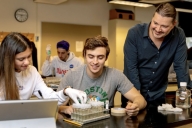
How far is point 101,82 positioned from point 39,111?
68 cm

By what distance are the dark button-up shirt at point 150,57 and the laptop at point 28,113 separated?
885mm

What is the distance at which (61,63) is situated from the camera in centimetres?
412

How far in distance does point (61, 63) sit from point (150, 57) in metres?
2.39

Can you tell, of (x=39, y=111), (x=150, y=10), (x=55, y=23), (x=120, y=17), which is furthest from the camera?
(x=150, y=10)

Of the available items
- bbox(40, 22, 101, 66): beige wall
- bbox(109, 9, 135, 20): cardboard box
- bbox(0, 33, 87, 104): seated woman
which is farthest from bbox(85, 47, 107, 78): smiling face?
bbox(109, 9, 135, 20): cardboard box

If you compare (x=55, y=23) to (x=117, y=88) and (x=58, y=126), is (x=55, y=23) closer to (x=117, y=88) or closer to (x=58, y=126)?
(x=117, y=88)

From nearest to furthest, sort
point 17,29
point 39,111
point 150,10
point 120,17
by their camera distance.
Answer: point 39,111
point 17,29
point 120,17
point 150,10

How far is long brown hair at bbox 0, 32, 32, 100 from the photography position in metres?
1.46

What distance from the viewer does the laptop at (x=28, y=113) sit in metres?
1.09

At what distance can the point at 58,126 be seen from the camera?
4.07 ft

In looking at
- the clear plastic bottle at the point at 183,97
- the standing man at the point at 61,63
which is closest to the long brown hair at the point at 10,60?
the clear plastic bottle at the point at 183,97

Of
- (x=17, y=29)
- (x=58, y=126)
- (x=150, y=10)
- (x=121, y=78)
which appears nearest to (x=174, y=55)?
(x=121, y=78)

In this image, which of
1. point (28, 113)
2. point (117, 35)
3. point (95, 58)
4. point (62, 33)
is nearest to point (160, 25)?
point (95, 58)

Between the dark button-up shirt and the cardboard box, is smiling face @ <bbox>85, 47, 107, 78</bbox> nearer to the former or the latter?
the dark button-up shirt
